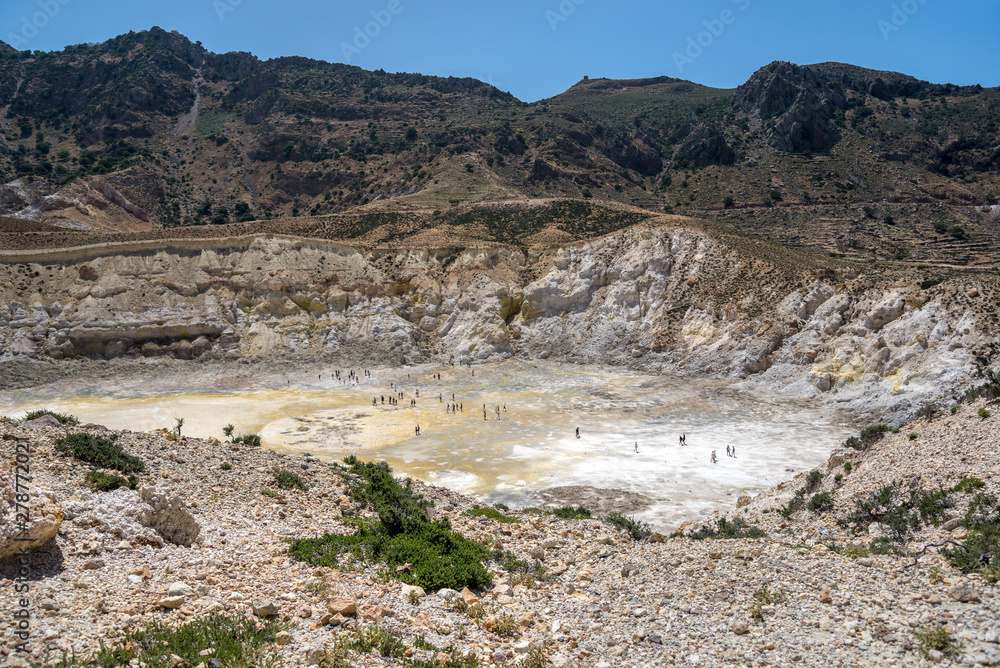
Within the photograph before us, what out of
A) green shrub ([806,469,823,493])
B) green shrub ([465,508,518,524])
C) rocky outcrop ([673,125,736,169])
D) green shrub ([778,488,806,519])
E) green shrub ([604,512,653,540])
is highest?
rocky outcrop ([673,125,736,169])

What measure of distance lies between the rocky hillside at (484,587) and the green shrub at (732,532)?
0.13 m

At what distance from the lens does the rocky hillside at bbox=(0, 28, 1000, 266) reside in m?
74.9

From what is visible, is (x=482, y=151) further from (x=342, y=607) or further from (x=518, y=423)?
(x=342, y=607)

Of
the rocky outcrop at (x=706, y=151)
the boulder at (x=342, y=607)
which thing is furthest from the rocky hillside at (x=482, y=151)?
the boulder at (x=342, y=607)

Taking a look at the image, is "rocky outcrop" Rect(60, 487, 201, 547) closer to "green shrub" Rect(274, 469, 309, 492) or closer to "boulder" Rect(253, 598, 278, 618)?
"boulder" Rect(253, 598, 278, 618)

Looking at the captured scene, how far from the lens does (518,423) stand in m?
31.5

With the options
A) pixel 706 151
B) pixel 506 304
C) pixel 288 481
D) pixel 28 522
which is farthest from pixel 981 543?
pixel 706 151

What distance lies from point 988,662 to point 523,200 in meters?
69.2

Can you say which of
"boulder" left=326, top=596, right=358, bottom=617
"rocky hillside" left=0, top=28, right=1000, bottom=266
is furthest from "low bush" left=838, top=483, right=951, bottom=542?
"rocky hillside" left=0, top=28, right=1000, bottom=266

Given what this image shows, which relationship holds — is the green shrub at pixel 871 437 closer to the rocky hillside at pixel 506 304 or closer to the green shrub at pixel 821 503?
the green shrub at pixel 821 503

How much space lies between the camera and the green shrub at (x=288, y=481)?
43.1ft

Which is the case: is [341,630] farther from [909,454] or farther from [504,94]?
[504,94]

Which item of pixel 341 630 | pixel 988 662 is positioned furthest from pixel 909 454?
pixel 341 630

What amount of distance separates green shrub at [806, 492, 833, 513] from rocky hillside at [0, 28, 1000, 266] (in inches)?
2216
